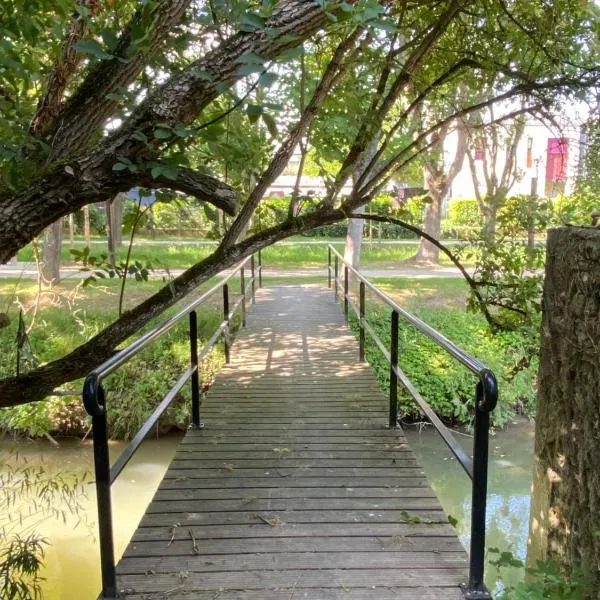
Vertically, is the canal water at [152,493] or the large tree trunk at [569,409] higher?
the large tree trunk at [569,409]

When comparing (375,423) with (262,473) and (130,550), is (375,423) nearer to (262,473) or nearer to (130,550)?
(262,473)

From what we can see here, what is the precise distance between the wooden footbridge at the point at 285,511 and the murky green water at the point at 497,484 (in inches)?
95.4

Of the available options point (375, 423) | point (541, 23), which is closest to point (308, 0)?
point (541, 23)

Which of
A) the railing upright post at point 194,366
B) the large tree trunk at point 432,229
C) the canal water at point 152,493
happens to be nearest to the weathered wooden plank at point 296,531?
the railing upright post at point 194,366

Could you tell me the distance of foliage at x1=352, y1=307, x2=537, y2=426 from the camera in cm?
871

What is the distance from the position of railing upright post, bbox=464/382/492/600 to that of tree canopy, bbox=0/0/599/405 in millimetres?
1244

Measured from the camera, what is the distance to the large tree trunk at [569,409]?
302cm

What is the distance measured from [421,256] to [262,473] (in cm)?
1382

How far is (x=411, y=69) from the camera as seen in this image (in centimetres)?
390

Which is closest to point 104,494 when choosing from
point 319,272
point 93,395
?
point 93,395

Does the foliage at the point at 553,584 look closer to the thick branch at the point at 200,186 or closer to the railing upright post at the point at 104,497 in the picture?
the railing upright post at the point at 104,497

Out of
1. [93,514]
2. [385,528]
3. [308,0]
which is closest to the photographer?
[308,0]

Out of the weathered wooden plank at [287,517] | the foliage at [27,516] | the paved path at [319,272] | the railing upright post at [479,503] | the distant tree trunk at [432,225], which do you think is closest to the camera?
the railing upright post at [479,503]

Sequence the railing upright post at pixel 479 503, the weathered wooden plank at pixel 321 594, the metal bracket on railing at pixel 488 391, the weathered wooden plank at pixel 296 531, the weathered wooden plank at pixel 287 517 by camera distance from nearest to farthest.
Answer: the metal bracket on railing at pixel 488 391 < the railing upright post at pixel 479 503 < the weathered wooden plank at pixel 321 594 < the weathered wooden plank at pixel 296 531 < the weathered wooden plank at pixel 287 517
